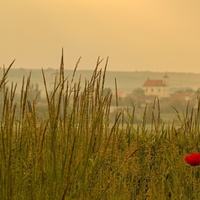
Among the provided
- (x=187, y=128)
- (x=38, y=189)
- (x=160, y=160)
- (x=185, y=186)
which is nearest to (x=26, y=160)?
(x=38, y=189)

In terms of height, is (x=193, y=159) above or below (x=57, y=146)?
below

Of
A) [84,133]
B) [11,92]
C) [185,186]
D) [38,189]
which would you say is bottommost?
[185,186]

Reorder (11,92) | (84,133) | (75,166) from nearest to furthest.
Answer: (11,92) < (75,166) < (84,133)

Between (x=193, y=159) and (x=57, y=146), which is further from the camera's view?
(x=193, y=159)

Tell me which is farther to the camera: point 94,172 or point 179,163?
point 179,163

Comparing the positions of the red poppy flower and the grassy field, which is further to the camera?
the red poppy flower

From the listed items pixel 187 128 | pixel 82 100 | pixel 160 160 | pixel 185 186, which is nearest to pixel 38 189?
pixel 82 100

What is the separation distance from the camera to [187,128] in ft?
21.2

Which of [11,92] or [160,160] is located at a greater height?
[11,92]

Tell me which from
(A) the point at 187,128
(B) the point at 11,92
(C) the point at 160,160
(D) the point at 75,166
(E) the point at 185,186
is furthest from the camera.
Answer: (A) the point at 187,128

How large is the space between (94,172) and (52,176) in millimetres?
424

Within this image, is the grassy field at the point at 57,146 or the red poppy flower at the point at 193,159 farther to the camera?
the red poppy flower at the point at 193,159

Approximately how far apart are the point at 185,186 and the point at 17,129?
204 centimetres

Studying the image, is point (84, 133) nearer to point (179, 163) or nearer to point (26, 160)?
point (26, 160)
